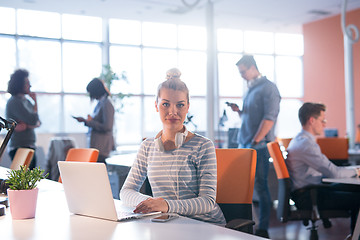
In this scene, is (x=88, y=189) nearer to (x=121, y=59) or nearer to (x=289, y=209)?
(x=289, y=209)

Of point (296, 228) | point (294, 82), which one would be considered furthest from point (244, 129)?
point (294, 82)

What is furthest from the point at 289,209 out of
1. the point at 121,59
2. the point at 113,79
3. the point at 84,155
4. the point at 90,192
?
the point at 121,59

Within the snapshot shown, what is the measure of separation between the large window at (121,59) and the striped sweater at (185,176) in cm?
674

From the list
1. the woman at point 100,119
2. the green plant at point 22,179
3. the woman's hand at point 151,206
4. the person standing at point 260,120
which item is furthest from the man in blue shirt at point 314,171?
the green plant at point 22,179

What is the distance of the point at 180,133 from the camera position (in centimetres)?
182

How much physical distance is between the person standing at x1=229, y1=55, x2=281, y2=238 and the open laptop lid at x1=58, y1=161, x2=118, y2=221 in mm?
2338

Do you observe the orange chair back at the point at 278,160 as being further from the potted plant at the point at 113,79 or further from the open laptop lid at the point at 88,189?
the potted plant at the point at 113,79

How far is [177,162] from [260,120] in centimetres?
214

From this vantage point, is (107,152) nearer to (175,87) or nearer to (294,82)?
(175,87)

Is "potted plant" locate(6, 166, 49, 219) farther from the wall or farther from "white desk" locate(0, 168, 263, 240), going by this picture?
the wall

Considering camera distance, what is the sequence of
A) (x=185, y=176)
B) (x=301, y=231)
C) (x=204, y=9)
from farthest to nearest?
(x=204, y=9) → (x=301, y=231) → (x=185, y=176)

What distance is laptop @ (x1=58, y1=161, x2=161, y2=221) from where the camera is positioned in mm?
1411

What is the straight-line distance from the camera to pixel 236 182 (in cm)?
205

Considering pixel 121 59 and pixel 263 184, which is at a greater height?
pixel 121 59
